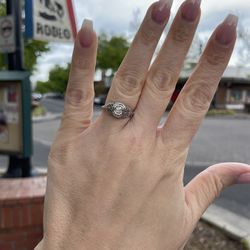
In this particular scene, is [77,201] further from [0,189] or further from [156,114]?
[0,189]

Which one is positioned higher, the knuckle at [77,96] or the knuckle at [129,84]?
the knuckle at [129,84]

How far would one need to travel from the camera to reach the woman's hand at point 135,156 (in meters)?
1.10

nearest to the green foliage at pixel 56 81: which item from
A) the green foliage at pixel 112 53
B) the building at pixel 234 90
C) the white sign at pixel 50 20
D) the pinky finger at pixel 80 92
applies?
the green foliage at pixel 112 53

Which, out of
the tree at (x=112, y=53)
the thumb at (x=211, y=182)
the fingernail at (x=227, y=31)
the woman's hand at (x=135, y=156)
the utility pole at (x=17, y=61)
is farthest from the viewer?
the tree at (x=112, y=53)

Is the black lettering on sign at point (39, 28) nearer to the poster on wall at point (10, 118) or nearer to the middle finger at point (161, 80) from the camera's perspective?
the poster on wall at point (10, 118)

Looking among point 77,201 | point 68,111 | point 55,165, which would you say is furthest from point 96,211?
point 68,111

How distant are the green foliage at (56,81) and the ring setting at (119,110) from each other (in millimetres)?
57757

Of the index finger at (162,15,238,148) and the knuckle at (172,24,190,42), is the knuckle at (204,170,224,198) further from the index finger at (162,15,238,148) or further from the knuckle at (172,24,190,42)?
the knuckle at (172,24,190,42)

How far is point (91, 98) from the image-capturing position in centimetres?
122

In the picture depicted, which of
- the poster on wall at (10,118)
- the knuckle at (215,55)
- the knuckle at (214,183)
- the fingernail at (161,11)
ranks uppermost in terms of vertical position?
the fingernail at (161,11)

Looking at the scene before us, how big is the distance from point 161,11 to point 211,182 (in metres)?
Answer: 0.61

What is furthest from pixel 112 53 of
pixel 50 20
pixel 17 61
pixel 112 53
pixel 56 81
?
pixel 50 20

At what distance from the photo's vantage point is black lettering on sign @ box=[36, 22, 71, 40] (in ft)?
10.5

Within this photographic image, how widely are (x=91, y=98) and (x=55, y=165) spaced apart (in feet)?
0.86
